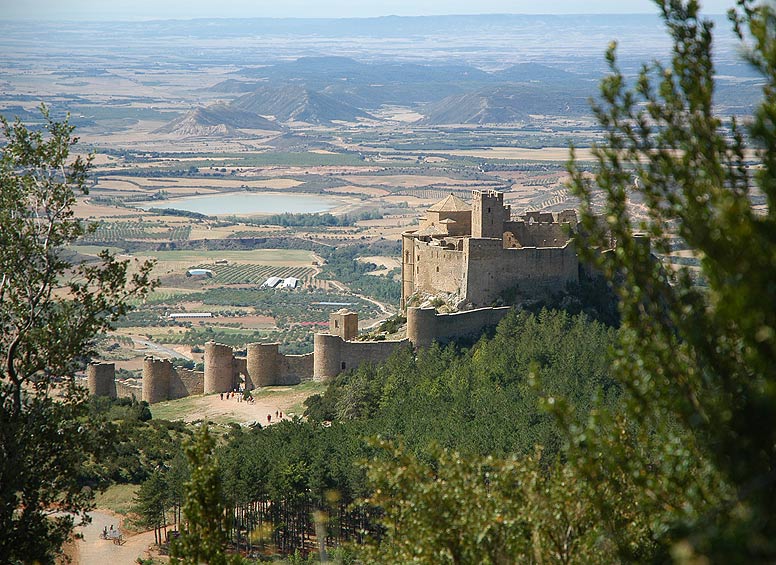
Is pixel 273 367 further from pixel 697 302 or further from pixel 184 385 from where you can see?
pixel 697 302

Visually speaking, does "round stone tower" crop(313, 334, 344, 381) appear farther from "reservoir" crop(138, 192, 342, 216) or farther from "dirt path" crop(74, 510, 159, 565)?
"reservoir" crop(138, 192, 342, 216)

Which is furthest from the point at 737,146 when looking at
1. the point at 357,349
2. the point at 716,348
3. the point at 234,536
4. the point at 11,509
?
the point at 357,349

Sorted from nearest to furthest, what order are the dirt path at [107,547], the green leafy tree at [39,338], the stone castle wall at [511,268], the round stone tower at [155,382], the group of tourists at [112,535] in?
the green leafy tree at [39,338]
the dirt path at [107,547]
the group of tourists at [112,535]
the stone castle wall at [511,268]
the round stone tower at [155,382]

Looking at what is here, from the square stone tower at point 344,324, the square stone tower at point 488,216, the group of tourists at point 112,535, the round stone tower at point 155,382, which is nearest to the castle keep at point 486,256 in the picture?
the square stone tower at point 488,216

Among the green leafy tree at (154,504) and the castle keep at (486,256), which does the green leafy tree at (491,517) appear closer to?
the green leafy tree at (154,504)

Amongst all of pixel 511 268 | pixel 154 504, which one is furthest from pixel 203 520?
pixel 511 268

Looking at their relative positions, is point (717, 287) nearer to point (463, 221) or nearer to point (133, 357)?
point (463, 221)
